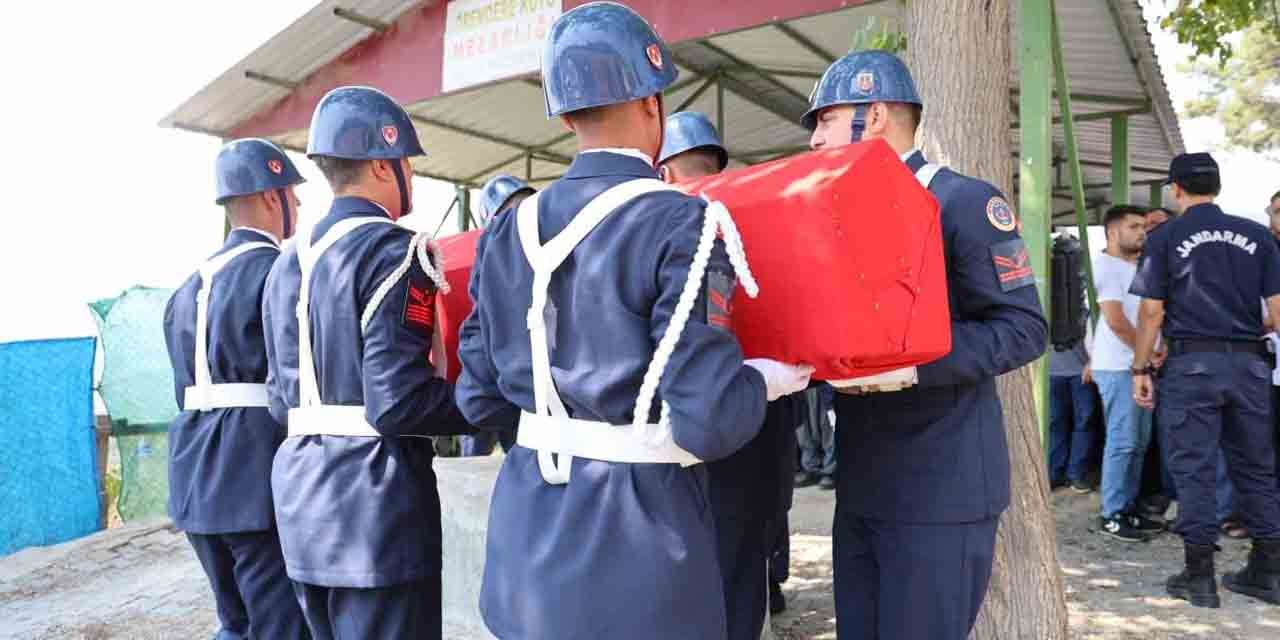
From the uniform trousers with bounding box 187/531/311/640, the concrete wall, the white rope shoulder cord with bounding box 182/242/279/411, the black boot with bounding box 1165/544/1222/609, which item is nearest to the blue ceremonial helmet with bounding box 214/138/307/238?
the white rope shoulder cord with bounding box 182/242/279/411

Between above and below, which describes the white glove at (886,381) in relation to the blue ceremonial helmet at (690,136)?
below

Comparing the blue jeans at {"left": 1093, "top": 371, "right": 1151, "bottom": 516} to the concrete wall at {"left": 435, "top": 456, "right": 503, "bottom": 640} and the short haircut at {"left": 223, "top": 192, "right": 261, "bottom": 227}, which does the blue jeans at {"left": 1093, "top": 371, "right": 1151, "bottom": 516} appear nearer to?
the concrete wall at {"left": 435, "top": 456, "right": 503, "bottom": 640}

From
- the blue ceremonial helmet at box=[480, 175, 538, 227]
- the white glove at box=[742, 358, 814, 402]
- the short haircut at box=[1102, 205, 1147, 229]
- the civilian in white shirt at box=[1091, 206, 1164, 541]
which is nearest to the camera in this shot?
the white glove at box=[742, 358, 814, 402]

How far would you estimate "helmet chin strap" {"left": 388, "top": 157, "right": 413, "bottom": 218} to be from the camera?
2541 mm

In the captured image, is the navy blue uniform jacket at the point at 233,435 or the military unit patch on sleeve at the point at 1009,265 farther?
the navy blue uniform jacket at the point at 233,435

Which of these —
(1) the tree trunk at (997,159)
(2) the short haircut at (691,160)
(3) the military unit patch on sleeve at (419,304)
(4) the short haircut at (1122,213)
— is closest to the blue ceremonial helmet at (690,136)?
(2) the short haircut at (691,160)

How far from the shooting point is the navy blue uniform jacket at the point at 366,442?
219 cm

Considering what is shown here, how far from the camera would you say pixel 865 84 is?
7.77ft

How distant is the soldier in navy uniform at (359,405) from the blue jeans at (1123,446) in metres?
4.64

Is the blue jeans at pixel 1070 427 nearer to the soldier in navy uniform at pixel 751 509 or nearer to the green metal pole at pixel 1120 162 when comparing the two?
the green metal pole at pixel 1120 162

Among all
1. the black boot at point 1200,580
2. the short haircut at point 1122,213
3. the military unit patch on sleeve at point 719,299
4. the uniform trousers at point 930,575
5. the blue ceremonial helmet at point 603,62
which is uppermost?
the short haircut at point 1122,213

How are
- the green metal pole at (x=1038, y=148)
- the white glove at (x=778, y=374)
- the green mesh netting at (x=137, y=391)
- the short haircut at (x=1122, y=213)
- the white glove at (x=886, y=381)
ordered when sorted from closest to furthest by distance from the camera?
the white glove at (x=778, y=374), the white glove at (x=886, y=381), the green metal pole at (x=1038, y=148), the short haircut at (x=1122, y=213), the green mesh netting at (x=137, y=391)

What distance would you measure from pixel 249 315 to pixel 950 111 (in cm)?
254

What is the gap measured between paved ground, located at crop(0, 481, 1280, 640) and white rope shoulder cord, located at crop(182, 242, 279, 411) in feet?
7.70
